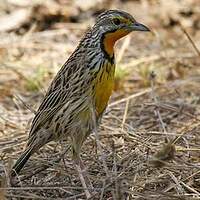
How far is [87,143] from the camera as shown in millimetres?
5559

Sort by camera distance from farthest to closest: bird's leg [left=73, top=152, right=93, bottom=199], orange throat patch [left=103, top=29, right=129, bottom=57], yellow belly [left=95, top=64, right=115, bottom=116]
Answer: orange throat patch [left=103, top=29, right=129, bottom=57], yellow belly [left=95, top=64, right=115, bottom=116], bird's leg [left=73, top=152, right=93, bottom=199]

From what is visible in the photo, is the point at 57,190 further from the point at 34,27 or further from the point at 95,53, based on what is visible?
the point at 34,27

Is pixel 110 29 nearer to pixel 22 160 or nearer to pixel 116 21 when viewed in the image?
pixel 116 21

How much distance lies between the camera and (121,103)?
6.82 meters

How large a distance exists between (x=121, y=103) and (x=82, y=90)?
6.90 feet

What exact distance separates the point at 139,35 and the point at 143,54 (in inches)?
38.4

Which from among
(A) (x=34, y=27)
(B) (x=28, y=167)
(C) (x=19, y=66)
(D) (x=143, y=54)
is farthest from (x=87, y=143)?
(A) (x=34, y=27)

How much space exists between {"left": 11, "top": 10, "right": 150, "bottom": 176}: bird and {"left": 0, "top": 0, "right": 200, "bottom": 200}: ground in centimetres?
17

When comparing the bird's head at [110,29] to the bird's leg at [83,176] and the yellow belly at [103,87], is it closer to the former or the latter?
the yellow belly at [103,87]

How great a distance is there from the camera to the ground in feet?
14.4

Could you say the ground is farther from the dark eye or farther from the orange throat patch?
the dark eye

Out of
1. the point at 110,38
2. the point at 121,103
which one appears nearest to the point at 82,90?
the point at 110,38

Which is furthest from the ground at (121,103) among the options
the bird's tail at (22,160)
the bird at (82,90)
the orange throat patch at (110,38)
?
the orange throat patch at (110,38)

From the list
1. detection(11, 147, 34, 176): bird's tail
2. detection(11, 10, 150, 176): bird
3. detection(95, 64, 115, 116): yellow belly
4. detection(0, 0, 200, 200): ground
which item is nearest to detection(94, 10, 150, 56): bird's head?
detection(11, 10, 150, 176): bird
